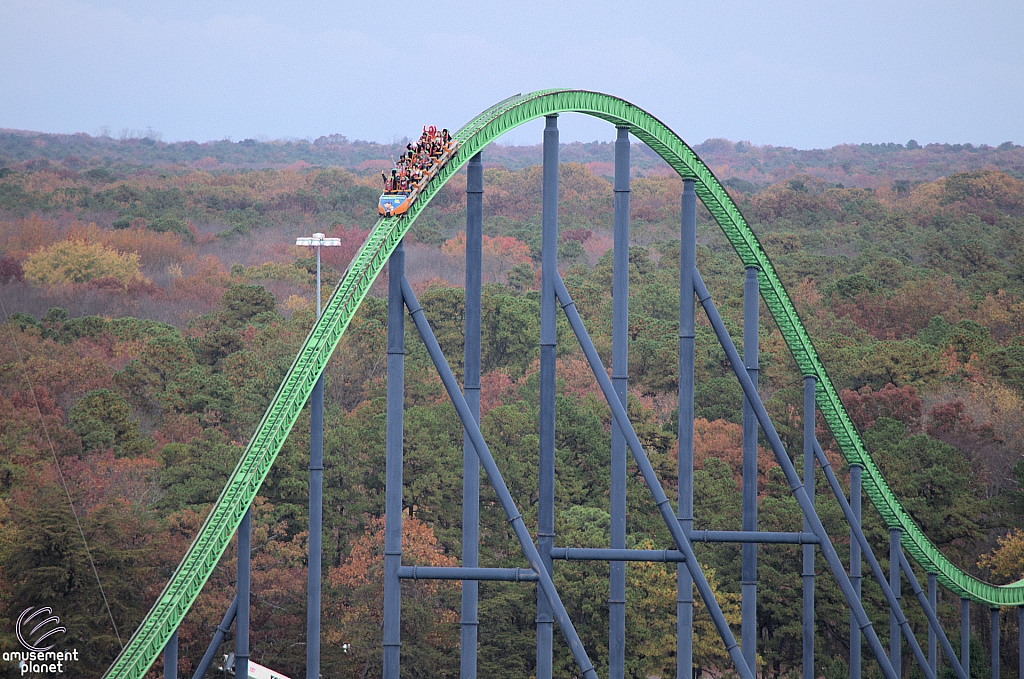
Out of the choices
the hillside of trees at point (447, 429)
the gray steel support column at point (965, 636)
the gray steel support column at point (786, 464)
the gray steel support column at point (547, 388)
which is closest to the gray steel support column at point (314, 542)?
the gray steel support column at point (547, 388)

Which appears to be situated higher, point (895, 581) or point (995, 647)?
point (895, 581)

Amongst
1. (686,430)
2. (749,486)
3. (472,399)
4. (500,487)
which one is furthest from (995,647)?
(500,487)

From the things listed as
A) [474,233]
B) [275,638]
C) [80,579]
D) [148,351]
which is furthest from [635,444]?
[148,351]

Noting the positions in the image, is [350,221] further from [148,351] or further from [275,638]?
[275,638]

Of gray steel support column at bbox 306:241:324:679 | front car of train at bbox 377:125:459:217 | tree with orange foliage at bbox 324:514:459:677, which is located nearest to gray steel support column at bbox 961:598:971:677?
tree with orange foliage at bbox 324:514:459:677

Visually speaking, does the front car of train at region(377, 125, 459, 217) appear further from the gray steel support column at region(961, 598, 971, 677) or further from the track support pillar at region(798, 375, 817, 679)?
the gray steel support column at region(961, 598, 971, 677)

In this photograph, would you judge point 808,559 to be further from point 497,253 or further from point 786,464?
point 497,253

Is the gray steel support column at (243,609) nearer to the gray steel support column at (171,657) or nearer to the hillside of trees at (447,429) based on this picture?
the gray steel support column at (171,657)
